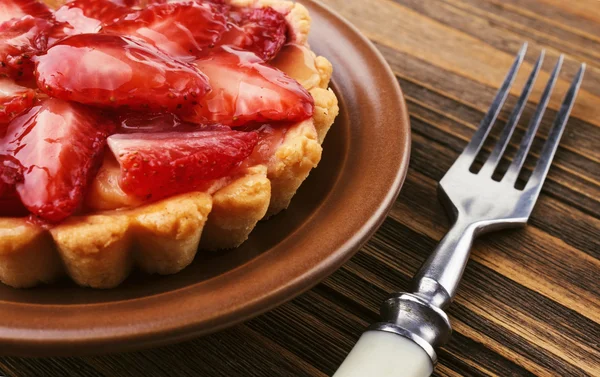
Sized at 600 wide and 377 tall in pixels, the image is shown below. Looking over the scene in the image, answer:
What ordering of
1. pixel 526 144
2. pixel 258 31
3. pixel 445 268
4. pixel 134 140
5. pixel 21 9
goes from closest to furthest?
pixel 134 140
pixel 445 268
pixel 21 9
pixel 258 31
pixel 526 144

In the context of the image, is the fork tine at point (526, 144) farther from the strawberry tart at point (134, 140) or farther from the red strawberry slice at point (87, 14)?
the red strawberry slice at point (87, 14)

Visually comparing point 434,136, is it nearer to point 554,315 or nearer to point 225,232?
point 554,315

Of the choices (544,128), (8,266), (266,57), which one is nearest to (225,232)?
(8,266)

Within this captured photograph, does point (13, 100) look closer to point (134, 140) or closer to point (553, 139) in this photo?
point (134, 140)

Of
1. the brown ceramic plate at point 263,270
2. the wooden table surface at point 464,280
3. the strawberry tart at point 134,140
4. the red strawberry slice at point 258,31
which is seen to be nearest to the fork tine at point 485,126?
the wooden table surface at point 464,280

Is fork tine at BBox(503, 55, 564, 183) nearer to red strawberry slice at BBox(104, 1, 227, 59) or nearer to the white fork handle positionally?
the white fork handle

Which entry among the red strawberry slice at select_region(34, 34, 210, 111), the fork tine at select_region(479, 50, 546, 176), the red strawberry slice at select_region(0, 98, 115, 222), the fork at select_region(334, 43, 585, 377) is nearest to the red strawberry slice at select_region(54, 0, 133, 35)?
the red strawberry slice at select_region(34, 34, 210, 111)

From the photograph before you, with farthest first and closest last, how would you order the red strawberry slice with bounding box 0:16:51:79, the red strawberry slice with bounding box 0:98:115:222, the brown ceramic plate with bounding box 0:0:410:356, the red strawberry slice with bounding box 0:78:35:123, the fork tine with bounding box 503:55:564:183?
1. the fork tine with bounding box 503:55:564:183
2. the red strawberry slice with bounding box 0:16:51:79
3. the red strawberry slice with bounding box 0:78:35:123
4. the red strawberry slice with bounding box 0:98:115:222
5. the brown ceramic plate with bounding box 0:0:410:356

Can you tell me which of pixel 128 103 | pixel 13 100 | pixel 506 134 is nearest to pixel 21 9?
pixel 13 100
